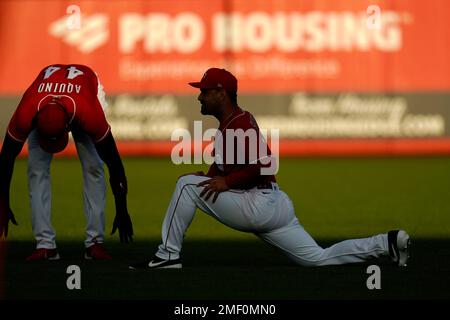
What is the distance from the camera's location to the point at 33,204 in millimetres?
11242

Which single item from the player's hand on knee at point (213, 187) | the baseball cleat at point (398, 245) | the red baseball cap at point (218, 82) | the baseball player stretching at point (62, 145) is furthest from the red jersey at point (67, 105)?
the baseball cleat at point (398, 245)

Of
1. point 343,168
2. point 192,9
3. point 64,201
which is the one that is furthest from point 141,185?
point 192,9

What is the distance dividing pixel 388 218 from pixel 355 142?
35.3 ft

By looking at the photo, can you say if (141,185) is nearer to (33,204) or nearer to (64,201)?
(64,201)

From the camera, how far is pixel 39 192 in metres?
11.2

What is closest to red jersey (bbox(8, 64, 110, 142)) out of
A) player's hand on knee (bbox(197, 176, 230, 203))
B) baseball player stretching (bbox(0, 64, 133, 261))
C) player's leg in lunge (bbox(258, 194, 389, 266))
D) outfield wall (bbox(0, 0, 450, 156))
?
baseball player stretching (bbox(0, 64, 133, 261))

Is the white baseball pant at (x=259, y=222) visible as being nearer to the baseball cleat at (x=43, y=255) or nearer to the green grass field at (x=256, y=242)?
the green grass field at (x=256, y=242)

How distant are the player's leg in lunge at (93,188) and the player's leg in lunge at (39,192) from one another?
33cm

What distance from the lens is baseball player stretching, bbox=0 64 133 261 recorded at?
34.5 feet

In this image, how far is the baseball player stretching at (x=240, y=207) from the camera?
392 inches

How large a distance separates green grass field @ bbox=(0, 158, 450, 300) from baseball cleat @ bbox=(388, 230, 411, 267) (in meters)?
0.10

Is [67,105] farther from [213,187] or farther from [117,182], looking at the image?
[213,187]
